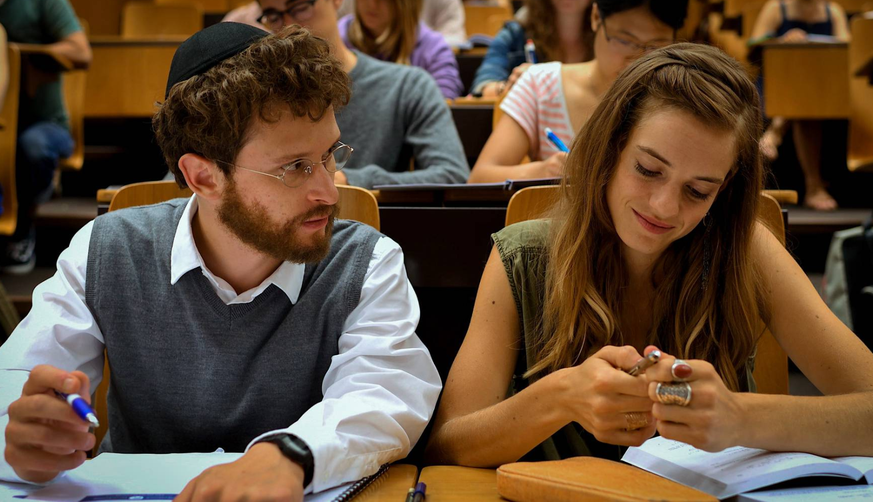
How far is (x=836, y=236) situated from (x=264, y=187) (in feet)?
6.21

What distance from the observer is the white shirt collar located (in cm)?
117

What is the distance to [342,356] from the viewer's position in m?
1.11

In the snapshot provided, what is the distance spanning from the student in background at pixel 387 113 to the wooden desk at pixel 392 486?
4.43ft

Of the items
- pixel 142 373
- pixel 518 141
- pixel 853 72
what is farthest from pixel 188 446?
pixel 853 72

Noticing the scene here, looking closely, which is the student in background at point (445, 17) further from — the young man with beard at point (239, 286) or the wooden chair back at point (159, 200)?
the young man with beard at point (239, 286)

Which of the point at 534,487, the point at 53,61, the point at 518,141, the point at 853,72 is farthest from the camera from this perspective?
the point at 853,72

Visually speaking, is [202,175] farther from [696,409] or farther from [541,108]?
[541,108]

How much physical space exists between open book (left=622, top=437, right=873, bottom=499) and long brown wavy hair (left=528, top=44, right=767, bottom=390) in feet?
0.74

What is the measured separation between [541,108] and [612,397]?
1421 mm

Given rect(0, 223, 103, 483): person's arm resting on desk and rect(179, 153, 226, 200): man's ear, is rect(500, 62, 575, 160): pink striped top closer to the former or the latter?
rect(179, 153, 226, 200): man's ear

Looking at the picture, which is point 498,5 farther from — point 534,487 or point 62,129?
point 534,487

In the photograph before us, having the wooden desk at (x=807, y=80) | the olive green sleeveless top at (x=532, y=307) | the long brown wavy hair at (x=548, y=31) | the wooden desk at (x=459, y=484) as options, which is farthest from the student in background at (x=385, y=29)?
the wooden desk at (x=459, y=484)

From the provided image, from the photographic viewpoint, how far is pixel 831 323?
1.22 meters

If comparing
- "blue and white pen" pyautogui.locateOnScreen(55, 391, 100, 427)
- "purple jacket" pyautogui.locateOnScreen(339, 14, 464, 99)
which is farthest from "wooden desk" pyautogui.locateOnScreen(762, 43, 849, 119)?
"blue and white pen" pyautogui.locateOnScreen(55, 391, 100, 427)
